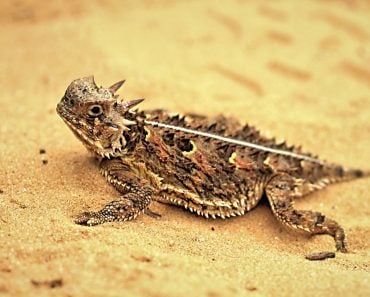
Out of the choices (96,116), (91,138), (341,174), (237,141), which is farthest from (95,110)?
(341,174)

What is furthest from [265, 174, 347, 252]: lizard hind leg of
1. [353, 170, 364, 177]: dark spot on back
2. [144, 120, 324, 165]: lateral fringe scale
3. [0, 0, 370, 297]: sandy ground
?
[353, 170, 364, 177]: dark spot on back

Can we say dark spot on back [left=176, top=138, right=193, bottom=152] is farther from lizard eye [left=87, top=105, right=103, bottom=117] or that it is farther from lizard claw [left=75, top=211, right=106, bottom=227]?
lizard claw [left=75, top=211, right=106, bottom=227]

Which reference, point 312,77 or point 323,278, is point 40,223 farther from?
point 312,77

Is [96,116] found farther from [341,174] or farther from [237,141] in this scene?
[341,174]

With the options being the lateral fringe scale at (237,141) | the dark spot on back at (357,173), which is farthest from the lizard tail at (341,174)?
the lateral fringe scale at (237,141)

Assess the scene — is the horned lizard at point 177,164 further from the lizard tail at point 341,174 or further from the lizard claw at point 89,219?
the lizard tail at point 341,174

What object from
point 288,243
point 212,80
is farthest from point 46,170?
point 212,80
